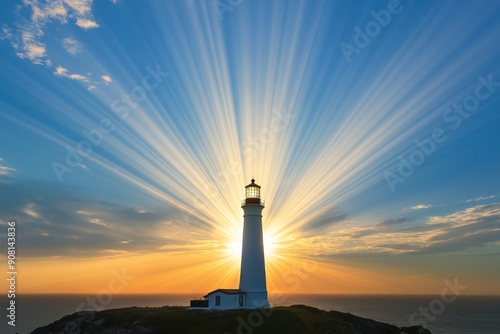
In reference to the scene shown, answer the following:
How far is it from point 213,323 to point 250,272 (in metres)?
11.3

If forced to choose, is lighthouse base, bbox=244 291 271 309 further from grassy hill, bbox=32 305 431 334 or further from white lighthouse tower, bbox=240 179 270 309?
grassy hill, bbox=32 305 431 334

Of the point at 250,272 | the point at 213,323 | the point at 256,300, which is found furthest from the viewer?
the point at 250,272

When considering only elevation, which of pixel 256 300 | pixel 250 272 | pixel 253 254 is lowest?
pixel 256 300

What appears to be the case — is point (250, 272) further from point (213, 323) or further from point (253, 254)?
point (213, 323)

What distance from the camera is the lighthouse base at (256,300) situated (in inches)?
2153

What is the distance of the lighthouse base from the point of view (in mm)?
54688

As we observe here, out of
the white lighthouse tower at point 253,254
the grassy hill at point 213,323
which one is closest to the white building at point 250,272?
the white lighthouse tower at point 253,254

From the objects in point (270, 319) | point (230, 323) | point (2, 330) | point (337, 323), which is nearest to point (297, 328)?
point (270, 319)

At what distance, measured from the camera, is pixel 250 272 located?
56.3 metres

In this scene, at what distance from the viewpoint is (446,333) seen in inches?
4090

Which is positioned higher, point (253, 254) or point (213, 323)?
point (253, 254)

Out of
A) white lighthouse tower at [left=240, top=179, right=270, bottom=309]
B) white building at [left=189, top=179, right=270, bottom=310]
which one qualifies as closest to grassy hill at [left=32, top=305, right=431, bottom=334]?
white building at [left=189, top=179, right=270, bottom=310]

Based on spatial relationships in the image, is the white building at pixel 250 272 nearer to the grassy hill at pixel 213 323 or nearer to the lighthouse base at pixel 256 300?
the lighthouse base at pixel 256 300

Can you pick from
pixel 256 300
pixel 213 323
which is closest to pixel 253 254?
pixel 256 300
